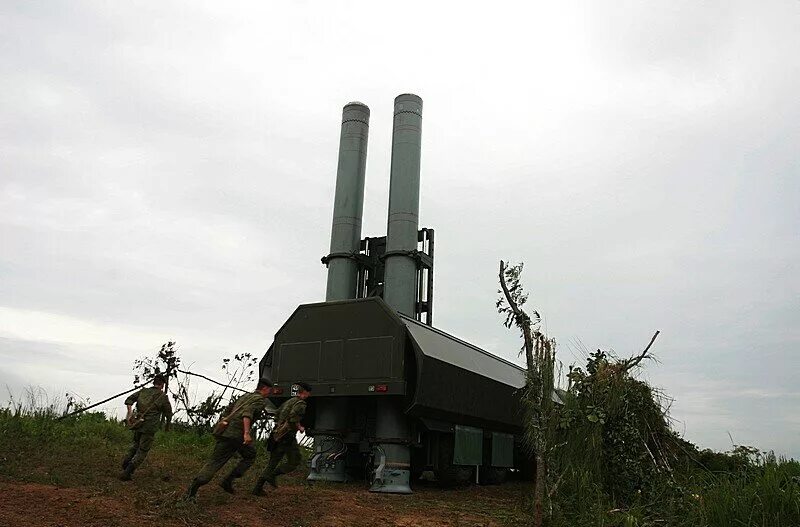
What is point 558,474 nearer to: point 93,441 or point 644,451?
point 644,451

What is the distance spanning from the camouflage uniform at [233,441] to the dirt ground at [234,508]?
39 centimetres

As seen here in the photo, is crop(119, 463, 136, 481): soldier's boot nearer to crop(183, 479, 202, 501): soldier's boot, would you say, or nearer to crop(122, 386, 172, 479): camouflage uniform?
crop(122, 386, 172, 479): camouflage uniform

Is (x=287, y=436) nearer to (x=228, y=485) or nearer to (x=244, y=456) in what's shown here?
(x=244, y=456)

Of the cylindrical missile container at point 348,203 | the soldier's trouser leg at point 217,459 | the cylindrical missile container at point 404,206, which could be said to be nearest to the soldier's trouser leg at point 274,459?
the soldier's trouser leg at point 217,459

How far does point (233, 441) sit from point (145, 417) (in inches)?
94.4

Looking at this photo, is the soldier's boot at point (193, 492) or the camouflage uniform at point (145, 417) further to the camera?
the camouflage uniform at point (145, 417)

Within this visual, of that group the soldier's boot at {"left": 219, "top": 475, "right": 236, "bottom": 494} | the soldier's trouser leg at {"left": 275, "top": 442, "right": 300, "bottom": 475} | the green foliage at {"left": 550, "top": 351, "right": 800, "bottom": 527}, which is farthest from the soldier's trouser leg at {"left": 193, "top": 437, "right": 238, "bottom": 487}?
the green foliage at {"left": 550, "top": 351, "right": 800, "bottom": 527}

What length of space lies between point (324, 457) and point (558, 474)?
509 cm

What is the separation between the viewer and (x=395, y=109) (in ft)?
60.7

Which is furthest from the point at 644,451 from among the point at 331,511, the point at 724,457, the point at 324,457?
the point at 324,457

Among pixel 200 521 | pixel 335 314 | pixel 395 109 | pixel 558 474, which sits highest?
pixel 395 109

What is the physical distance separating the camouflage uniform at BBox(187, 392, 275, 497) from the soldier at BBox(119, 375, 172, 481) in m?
→ 1.72

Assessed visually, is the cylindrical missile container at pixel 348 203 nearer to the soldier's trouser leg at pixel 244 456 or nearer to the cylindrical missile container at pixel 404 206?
the cylindrical missile container at pixel 404 206

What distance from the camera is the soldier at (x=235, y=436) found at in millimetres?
9516
